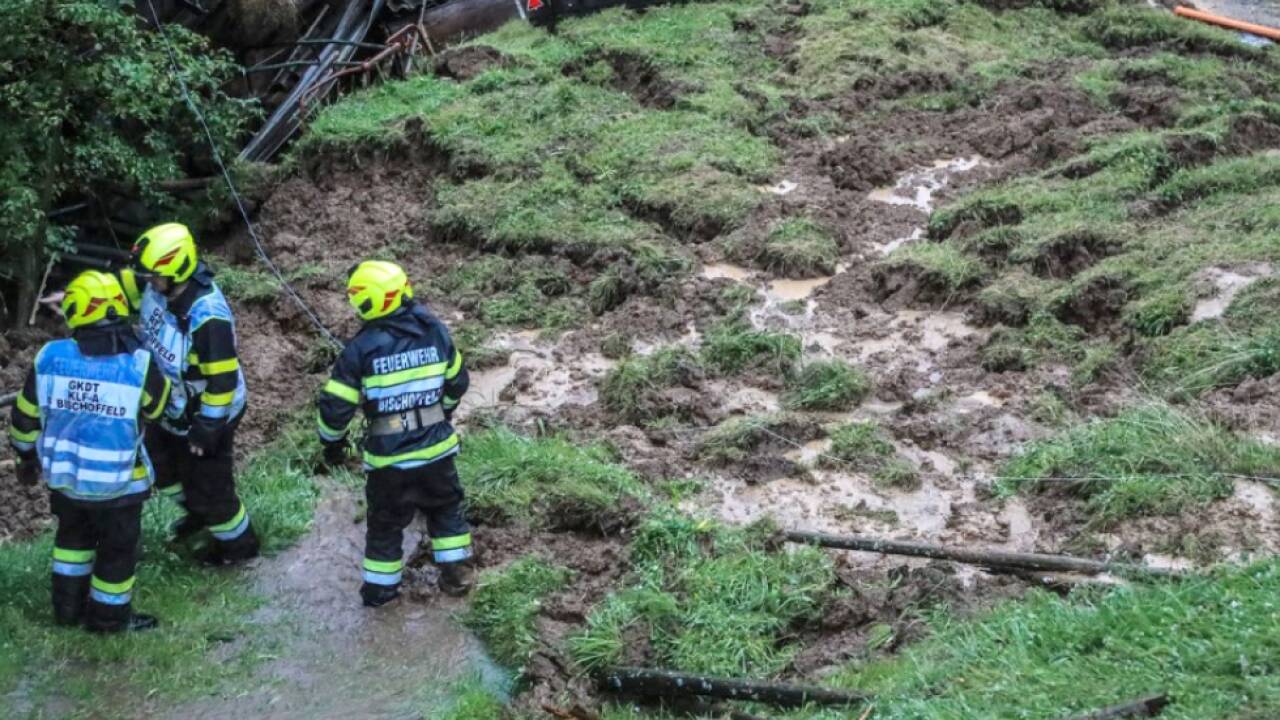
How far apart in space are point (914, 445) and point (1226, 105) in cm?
608

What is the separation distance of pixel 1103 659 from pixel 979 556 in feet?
4.36

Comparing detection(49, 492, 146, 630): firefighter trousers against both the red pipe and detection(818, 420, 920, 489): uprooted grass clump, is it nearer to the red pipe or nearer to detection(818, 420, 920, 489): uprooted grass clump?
detection(818, 420, 920, 489): uprooted grass clump

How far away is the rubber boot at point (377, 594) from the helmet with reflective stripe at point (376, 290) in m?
1.44

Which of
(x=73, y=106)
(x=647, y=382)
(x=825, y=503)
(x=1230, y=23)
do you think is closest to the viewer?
(x=825, y=503)

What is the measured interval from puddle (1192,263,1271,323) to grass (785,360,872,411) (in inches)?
84.5

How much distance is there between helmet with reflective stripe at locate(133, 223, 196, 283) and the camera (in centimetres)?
725

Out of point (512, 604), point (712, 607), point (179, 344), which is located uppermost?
point (179, 344)

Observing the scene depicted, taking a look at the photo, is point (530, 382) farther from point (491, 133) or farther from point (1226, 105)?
point (1226, 105)

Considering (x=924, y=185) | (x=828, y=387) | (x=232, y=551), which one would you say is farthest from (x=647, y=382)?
(x=924, y=185)

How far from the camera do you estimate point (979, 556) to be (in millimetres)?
6750

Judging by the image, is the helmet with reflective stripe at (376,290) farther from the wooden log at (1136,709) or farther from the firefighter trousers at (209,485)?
the wooden log at (1136,709)

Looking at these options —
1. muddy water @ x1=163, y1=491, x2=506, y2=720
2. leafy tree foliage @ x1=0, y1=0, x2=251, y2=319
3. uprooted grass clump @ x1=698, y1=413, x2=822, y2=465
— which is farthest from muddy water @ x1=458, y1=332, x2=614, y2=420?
leafy tree foliage @ x1=0, y1=0, x2=251, y2=319

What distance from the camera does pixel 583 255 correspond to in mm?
11492

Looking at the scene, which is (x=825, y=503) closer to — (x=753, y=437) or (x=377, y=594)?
(x=753, y=437)
